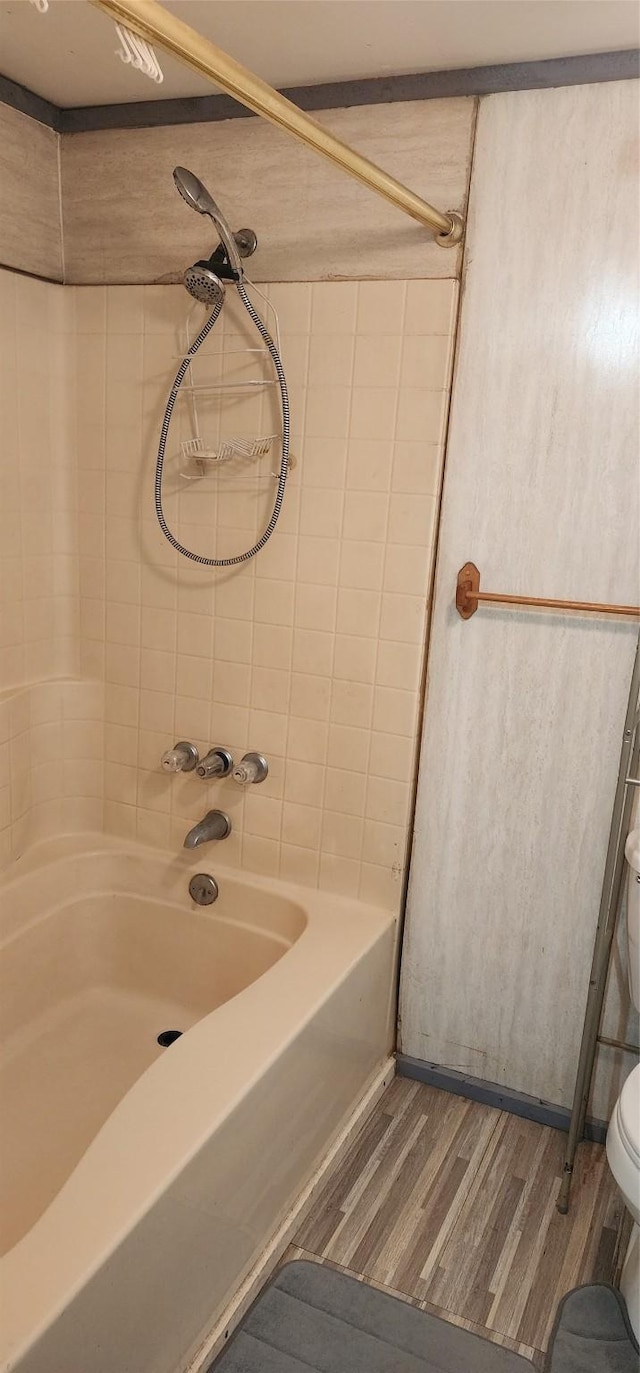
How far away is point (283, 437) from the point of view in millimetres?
1920

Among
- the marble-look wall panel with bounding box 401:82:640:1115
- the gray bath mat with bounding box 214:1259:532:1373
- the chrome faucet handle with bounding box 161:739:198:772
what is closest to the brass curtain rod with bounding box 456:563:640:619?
the marble-look wall panel with bounding box 401:82:640:1115

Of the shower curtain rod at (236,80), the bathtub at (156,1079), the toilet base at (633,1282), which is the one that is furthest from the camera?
the toilet base at (633,1282)

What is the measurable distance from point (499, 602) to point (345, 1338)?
4.60ft

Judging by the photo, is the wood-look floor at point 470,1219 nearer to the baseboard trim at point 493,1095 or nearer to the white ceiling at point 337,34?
the baseboard trim at point 493,1095

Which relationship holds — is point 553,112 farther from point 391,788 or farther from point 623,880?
point 623,880

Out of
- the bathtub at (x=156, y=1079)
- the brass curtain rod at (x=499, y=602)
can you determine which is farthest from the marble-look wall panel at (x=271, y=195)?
the bathtub at (x=156, y=1079)

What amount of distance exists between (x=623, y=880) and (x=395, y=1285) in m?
0.90

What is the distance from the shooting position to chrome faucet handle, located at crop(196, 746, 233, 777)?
7.18ft

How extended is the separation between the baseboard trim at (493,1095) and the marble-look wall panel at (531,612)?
0.03 metres

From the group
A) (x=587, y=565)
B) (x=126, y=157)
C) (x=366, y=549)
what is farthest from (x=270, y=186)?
(x=587, y=565)

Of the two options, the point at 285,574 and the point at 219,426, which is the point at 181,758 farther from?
the point at 219,426

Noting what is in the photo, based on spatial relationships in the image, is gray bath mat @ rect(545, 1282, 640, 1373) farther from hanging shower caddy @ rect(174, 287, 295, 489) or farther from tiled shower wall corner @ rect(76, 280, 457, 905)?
hanging shower caddy @ rect(174, 287, 295, 489)

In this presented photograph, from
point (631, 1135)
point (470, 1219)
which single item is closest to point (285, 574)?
point (631, 1135)

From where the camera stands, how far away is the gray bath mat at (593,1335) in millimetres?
1546
